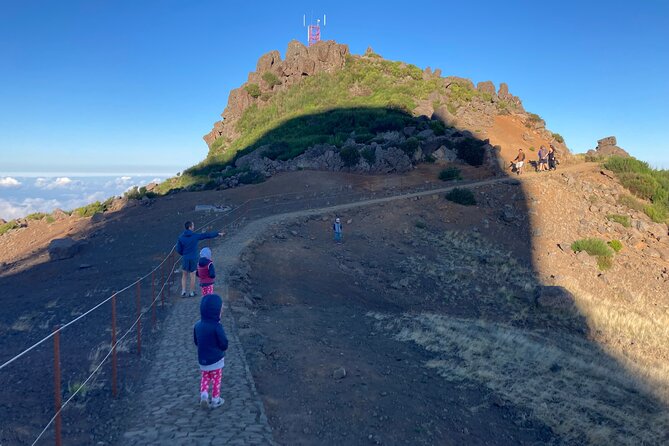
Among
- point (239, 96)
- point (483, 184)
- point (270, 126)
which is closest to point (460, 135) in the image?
point (483, 184)

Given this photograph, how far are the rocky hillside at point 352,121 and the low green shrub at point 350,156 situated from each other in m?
0.08

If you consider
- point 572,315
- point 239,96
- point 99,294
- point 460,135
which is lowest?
point 572,315

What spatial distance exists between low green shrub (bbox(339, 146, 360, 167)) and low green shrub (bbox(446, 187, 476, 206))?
9.38 m

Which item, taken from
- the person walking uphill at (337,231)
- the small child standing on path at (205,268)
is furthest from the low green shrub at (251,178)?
the small child standing on path at (205,268)

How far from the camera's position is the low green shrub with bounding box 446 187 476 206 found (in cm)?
2852

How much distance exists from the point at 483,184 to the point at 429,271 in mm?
12788

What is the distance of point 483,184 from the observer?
31047mm

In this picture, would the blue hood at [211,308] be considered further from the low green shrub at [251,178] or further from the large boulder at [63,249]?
the low green shrub at [251,178]

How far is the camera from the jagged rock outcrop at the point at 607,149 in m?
46.5

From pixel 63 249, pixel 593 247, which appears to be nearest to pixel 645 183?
pixel 593 247

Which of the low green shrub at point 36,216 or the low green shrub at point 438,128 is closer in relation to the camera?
the low green shrub at point 36,216

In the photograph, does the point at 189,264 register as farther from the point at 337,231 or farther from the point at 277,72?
the point at 277,72

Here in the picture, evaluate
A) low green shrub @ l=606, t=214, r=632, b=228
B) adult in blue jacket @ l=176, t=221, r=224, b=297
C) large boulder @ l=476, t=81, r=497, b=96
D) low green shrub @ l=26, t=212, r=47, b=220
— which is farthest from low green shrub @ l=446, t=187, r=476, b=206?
large boulder @ l=476, t=81, r=497, b=96

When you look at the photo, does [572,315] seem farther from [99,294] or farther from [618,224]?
[99,294]
